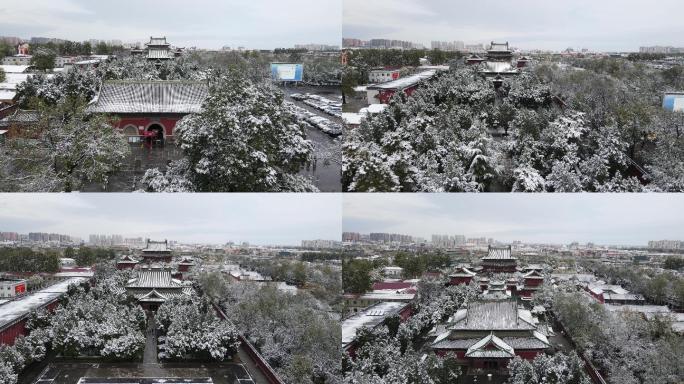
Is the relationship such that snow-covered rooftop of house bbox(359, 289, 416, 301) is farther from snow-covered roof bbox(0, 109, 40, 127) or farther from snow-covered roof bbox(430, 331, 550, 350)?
snow-covered roof bbox(0, 109, 40, 127)

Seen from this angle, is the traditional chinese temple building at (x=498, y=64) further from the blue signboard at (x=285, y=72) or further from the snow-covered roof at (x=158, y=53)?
the snow-covered roof at (x=158, y=53)

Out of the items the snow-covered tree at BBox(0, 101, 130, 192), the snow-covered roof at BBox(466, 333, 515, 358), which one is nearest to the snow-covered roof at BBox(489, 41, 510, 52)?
the snow-covered roof at BBox(466, 333, 515, 358)

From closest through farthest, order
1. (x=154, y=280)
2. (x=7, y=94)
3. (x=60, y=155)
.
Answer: (x=60, y=155) → (x=7, y=94) → (x=154, y=280)

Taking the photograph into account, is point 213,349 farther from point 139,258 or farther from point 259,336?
point 139,258

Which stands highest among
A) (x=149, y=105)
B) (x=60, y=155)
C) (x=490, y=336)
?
(x=149, y=105)

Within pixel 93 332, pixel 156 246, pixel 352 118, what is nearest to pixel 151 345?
pixel 93 332

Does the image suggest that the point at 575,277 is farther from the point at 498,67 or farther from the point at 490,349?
the point at 498,67
